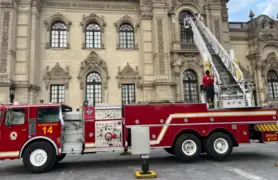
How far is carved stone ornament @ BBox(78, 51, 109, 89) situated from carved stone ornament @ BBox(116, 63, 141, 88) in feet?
3.99

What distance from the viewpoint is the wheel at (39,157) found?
7.39 m

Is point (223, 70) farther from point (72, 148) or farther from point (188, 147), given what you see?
point (72, 148)

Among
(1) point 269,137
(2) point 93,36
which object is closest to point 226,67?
(1) point 269,137

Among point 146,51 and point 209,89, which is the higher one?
point 146,51

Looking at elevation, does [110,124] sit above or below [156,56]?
below

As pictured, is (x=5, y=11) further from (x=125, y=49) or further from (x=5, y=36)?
(x=125, y=49)

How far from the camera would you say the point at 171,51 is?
19.8 m

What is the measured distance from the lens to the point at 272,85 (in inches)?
897

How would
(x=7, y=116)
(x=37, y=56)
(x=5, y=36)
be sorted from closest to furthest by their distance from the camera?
1. (x=7, y=116)
2. (x=5, y=36)
3. (x=37, y=56)

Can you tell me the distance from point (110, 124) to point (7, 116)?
371cm

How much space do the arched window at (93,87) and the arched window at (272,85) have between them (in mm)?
18104

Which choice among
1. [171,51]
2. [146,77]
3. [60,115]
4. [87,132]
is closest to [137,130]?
[87,132]

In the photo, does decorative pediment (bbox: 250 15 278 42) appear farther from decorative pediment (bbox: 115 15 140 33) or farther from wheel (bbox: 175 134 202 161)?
wheel (bbox: 175 134 202 161)

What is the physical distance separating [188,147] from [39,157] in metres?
5.65
